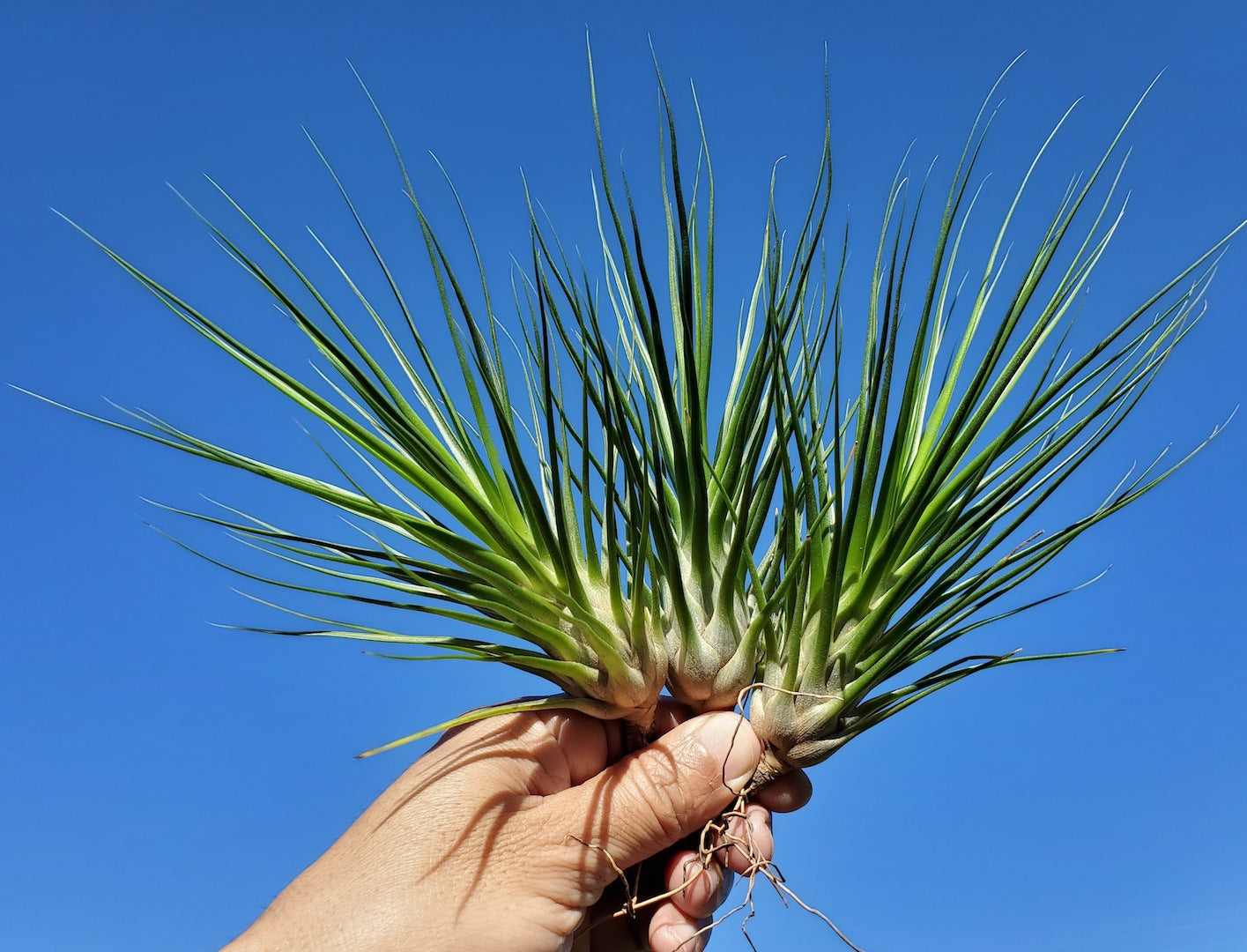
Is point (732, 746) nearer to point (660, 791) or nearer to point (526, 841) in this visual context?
point (660, 791)

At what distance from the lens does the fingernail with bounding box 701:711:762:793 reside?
1.67m

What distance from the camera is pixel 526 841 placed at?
1605 millimetres

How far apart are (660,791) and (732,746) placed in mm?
149

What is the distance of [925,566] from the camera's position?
64.8 inches

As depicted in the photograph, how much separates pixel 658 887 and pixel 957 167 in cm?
145

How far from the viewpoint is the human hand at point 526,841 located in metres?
1.53

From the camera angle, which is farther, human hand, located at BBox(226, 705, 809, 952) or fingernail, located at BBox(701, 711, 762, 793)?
fingernail, located at BBox(701, 711, 762, 793)

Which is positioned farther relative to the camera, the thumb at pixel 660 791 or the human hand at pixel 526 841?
the thumb at pixel 660 791

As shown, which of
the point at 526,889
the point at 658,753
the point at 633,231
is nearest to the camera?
the point at 633,231

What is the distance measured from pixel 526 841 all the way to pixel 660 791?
0.24 m

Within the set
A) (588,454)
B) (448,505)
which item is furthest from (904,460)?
(448,505)

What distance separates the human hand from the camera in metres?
1.53

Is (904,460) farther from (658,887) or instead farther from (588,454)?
(658,887)

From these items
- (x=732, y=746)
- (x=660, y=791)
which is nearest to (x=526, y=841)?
(x=660, y=791)
